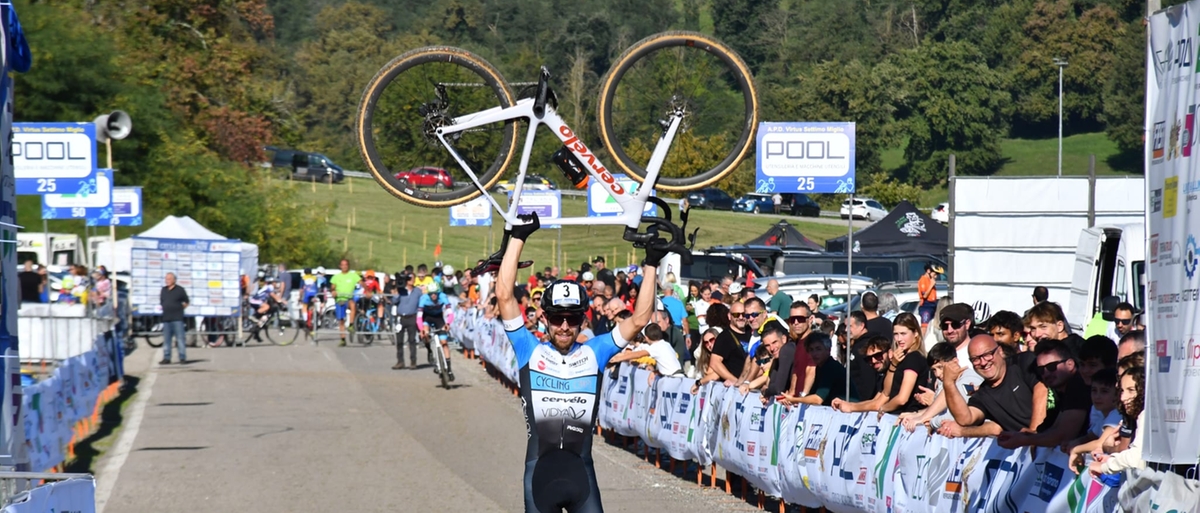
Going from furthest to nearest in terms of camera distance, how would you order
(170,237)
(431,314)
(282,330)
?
1. (282,330)
2. (170,237)
3. (431,314)

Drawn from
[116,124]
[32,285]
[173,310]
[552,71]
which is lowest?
[173,310]

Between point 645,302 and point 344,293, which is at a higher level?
point 645,302

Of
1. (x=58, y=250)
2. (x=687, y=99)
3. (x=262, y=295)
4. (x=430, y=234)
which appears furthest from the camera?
(x=430, y=234)

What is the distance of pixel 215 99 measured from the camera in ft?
192

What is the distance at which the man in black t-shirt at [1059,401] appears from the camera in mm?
7562

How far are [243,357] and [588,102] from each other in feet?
67.4

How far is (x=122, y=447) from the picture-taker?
648 inches

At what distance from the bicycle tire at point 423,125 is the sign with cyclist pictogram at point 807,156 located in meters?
3.98

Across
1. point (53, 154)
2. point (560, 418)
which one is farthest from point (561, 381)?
point (53, 154)

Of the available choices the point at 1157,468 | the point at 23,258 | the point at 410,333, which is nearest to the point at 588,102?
the point at 1157,468

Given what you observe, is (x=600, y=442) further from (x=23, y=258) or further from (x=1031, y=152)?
(x=1031, y=152)

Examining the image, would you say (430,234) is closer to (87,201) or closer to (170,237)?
(170,237)

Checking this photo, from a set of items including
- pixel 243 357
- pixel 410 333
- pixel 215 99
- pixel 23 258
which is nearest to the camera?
pixel 410 333

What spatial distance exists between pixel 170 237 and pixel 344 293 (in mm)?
5398
